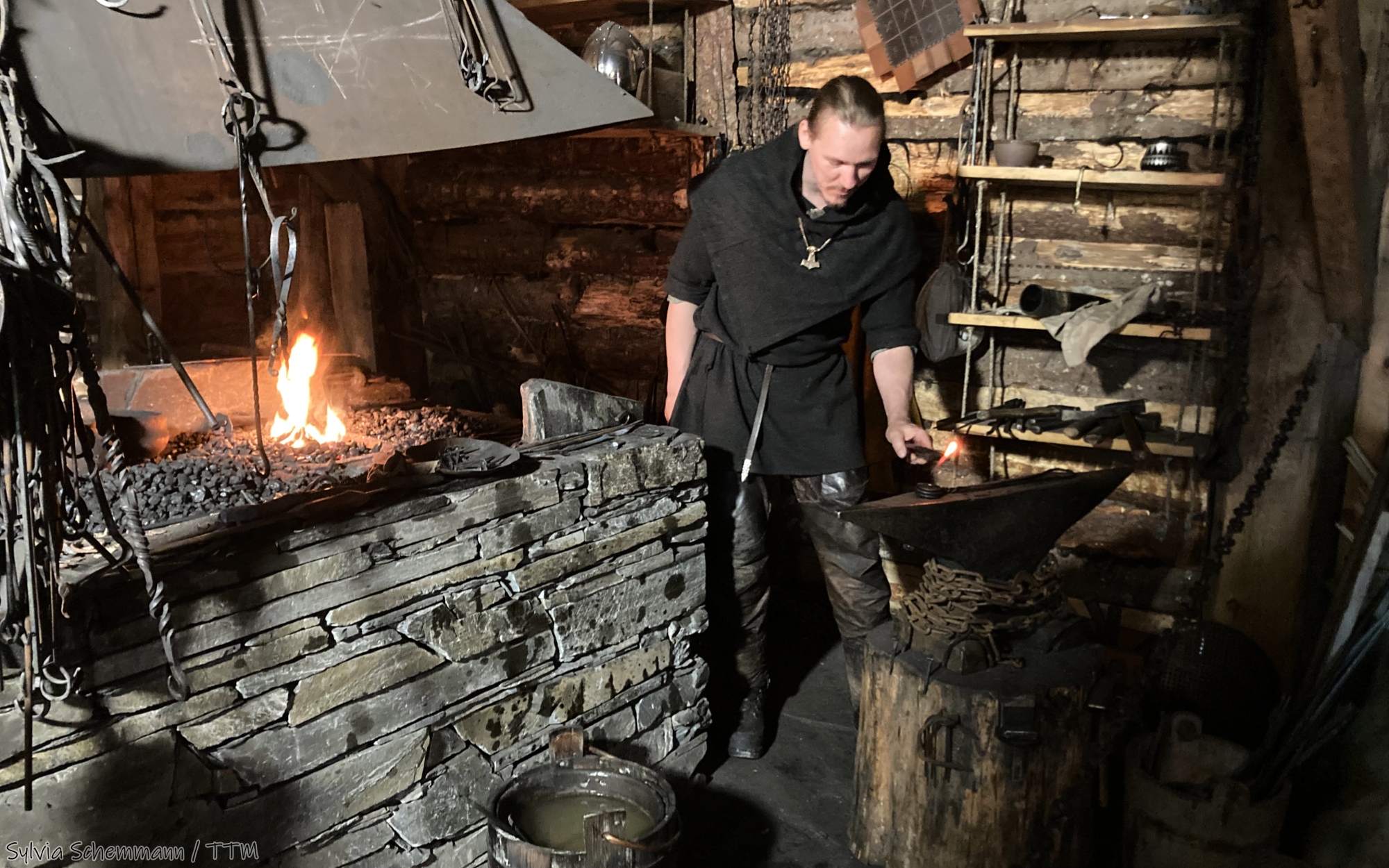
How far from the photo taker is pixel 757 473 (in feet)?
10.8

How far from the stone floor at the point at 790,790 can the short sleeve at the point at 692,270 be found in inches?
62.7

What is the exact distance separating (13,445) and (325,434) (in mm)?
1754

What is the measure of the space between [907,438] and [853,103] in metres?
0.99

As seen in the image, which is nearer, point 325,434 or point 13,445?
point 13,445

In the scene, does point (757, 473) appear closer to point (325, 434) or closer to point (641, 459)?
point (641, 459)

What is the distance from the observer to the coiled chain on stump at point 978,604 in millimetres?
2717

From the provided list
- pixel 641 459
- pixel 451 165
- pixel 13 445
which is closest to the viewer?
pixel 13 445

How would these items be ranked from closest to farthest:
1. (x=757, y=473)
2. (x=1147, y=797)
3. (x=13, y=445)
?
(x=13, y=445) < (x=1147, y=797) < (x=757, y=473)

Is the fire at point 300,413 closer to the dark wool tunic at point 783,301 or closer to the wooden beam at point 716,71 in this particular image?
the dark wool tunic at point 783,301

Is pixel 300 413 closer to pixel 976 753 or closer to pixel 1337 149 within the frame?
pixel 976 753

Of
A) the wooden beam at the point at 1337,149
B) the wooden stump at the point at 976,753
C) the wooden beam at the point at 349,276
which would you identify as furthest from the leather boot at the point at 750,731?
the wooden beam at the point at 349,276

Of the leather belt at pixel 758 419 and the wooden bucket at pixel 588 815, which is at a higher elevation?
the leather belt at pixel 758 419

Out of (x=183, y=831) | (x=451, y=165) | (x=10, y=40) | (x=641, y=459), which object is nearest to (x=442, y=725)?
(x=183, y=831)

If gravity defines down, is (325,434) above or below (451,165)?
below
